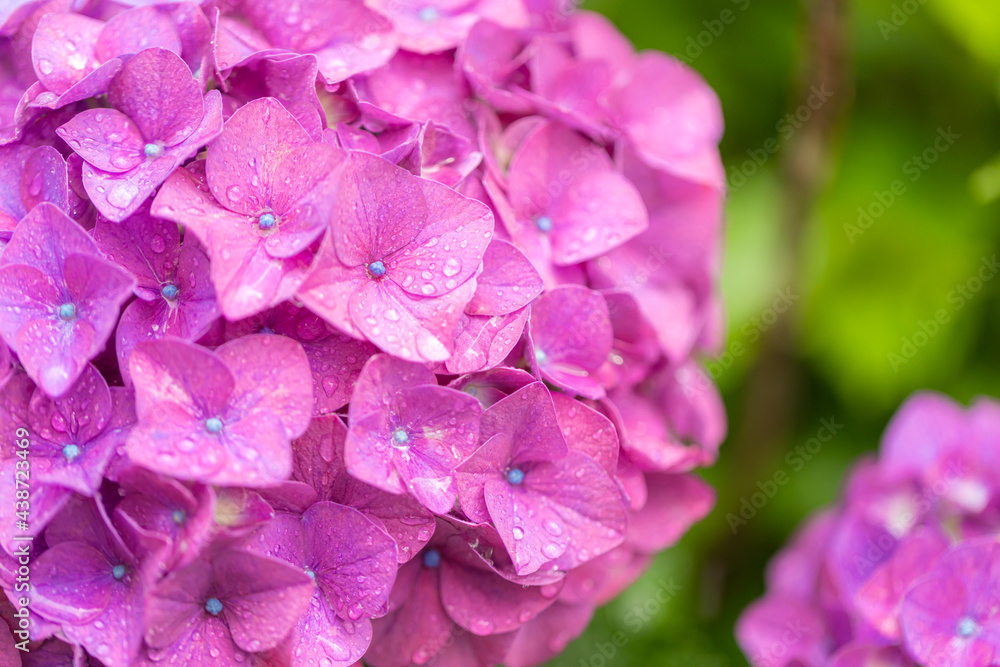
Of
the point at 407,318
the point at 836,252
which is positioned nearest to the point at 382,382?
the point at 407,318

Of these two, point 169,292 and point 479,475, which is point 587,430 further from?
point 169,292

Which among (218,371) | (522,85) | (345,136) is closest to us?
(218,371)

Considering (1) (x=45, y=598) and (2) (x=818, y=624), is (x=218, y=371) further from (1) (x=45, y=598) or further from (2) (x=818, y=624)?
(2) (x=818, y=624)

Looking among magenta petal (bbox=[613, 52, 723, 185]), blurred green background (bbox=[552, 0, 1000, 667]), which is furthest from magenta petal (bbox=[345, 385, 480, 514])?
blurred green background (bbox=[552, 0, 1000, 667])

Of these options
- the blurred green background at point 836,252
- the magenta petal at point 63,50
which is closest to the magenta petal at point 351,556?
the magenta petal at point 63,50

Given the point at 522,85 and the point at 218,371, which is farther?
the point at 522,85

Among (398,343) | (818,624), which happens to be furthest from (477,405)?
(818,624)

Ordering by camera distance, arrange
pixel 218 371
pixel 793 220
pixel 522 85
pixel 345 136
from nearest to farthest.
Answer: pixel 218 371 < pixel 345 136 < pixel 522 85 < pixel 793 220

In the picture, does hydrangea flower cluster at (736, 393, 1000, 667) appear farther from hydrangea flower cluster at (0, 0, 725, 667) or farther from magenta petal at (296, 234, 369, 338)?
magenta petal at (296, 234, 369, 338)
